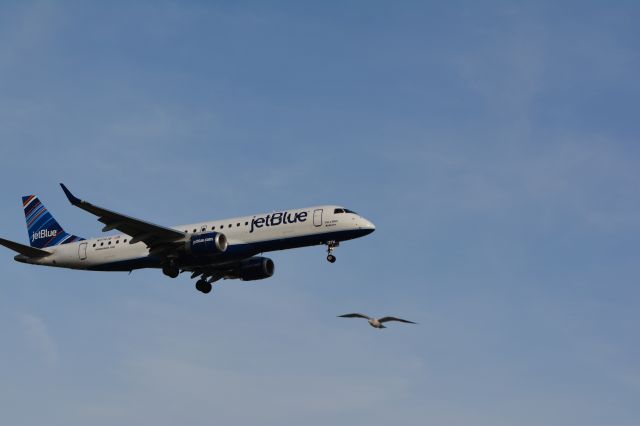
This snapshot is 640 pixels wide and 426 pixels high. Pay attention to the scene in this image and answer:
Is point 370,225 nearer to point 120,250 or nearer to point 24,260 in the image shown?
point 120,250

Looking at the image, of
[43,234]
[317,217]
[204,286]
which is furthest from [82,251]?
[317,217]

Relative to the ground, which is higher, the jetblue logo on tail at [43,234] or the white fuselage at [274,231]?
the jetblue logo on tail at [43,234]

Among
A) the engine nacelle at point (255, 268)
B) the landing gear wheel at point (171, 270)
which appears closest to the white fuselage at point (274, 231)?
the landing gear wheel at point (171, 270)

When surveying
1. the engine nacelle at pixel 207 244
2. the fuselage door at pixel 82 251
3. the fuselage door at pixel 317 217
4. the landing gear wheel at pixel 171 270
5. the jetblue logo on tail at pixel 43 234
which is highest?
the jetblue logo on tail at pixel 43 234

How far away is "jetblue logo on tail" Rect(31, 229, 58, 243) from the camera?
70.9m

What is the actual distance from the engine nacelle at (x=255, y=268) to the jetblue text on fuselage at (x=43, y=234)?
44.5 feet

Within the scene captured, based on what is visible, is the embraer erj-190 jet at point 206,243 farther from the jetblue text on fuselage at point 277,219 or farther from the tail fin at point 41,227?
the tail fin at point 41,227

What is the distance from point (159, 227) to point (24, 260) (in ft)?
41.8

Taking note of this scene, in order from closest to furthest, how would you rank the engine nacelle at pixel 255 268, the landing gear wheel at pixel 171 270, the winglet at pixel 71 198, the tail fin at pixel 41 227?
the winglet at pixel 71 198, the landing gear wheel at pixel 171 270, the engine nacelle at pixel 255 268, the tail fin at pixel 41 227

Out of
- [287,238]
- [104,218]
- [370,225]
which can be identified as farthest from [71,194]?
[370,225]

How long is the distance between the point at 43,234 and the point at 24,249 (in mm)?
4342

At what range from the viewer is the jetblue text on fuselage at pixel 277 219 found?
62.3 metres

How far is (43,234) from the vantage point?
71.2 metres

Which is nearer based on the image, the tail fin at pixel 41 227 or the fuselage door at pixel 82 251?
the fuselage door at pixel 82 251
